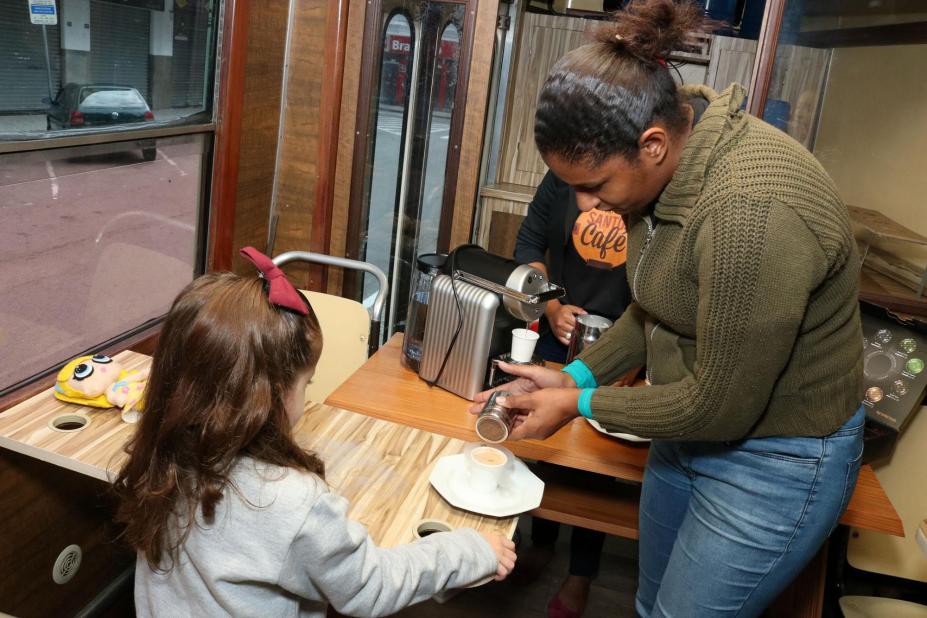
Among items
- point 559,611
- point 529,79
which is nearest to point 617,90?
point 559,611

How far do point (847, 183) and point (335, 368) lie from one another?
1719mm

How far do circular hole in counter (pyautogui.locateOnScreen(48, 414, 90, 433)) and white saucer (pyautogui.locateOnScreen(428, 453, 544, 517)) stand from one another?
2.41 feet

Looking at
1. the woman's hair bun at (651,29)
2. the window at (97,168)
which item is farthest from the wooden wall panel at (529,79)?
the woman's hair bun at (651,29)

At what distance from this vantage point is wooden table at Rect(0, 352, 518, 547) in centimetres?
134

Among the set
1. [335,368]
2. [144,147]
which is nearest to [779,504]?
[335,368]

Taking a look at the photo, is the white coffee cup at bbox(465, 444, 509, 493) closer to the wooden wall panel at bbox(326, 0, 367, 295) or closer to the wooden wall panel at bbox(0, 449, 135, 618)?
the wooden wall panel at bbox(0, 449, 135, 618)

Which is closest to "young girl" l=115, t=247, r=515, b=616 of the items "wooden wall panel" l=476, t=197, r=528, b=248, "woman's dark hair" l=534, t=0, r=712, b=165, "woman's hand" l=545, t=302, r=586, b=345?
"woman's dark hair" l=534, t=0, r=712, b=165

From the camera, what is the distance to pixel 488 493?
1396 millimetres

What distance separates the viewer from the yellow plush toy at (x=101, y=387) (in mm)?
1630

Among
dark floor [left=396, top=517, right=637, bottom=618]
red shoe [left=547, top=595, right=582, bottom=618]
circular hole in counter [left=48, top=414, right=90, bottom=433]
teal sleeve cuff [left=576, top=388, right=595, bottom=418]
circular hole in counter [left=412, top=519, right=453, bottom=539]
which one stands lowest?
dark floor [left=396, top=517, right=637, bottom=618]

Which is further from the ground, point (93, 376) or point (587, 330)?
point (587, 330)

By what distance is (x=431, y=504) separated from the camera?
138 cm

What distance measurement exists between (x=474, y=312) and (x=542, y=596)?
112cm

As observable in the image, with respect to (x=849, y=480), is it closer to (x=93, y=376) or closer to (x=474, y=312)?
(x=474, y=312)
